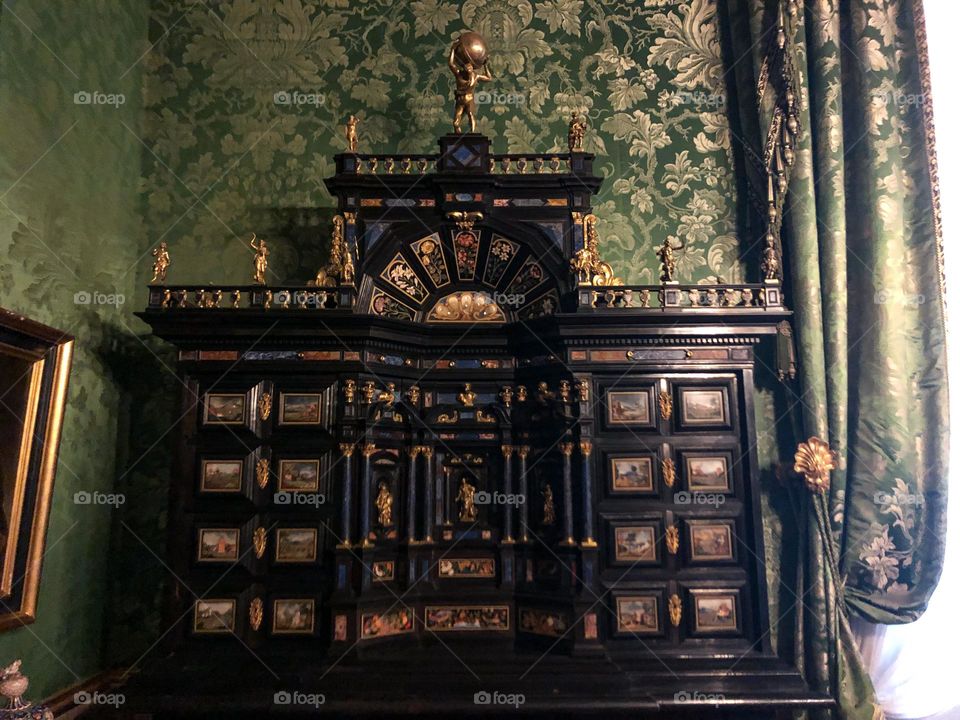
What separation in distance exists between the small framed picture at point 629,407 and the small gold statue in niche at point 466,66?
224 cm

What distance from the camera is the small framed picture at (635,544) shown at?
4.67 meters

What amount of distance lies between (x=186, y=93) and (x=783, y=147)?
4977mm

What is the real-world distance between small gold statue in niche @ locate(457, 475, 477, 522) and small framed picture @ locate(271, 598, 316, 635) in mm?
1179

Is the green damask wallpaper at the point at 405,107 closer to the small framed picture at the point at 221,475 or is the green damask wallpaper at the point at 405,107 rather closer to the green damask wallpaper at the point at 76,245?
the green damask wallpaper at the point at 76,245

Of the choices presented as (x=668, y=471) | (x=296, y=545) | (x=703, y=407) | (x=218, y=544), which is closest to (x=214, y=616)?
(x=218, y=544)

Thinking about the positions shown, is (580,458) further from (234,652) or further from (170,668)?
(170,668)

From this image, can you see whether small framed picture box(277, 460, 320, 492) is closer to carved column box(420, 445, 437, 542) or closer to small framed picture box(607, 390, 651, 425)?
carved column box(420, 445, 437, 542)

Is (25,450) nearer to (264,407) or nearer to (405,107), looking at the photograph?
(264,407)

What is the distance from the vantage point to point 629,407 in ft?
15.8

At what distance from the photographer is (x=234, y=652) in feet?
14.9

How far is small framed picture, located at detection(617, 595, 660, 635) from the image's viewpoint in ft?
15.1

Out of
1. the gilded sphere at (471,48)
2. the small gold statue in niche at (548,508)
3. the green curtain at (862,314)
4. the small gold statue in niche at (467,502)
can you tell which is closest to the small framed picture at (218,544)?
the small gold statue in niche at (467,502)

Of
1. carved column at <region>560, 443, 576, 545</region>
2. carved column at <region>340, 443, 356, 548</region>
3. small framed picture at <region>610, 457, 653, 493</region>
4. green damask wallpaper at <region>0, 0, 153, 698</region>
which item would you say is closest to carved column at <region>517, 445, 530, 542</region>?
carved column at <region>560, 443, 576, 545</region>

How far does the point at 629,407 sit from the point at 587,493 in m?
0.67
